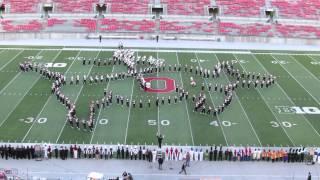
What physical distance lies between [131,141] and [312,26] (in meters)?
29.1

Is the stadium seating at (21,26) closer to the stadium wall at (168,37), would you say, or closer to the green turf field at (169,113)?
the stadium wall at (168,37)

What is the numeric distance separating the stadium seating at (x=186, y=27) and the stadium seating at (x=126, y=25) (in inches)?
45.1

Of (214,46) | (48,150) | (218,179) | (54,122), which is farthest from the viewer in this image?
(214,46)

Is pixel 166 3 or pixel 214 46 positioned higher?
pixel 166 3

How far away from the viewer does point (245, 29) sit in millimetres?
42531

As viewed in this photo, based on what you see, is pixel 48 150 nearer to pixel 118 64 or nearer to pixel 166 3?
pixel 118 64

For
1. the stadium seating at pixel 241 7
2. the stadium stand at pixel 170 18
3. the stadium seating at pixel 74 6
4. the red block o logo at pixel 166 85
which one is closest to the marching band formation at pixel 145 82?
the red block o logo at pixel 166 85

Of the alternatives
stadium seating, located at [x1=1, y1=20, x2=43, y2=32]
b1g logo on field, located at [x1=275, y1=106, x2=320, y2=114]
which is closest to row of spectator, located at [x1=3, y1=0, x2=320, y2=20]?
stadium seating, located at [x1=1, y1=20, x2=43, y2=32]

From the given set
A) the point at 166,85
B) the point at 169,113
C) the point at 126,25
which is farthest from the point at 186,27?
the point at 169,113

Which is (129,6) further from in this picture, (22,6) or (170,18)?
(22,6)

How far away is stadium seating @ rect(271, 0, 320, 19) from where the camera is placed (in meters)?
45.1

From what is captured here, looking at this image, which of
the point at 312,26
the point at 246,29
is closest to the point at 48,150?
the point at 246,29

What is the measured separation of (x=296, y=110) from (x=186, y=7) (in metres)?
24.4

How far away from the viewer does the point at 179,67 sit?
3031 centimetres
